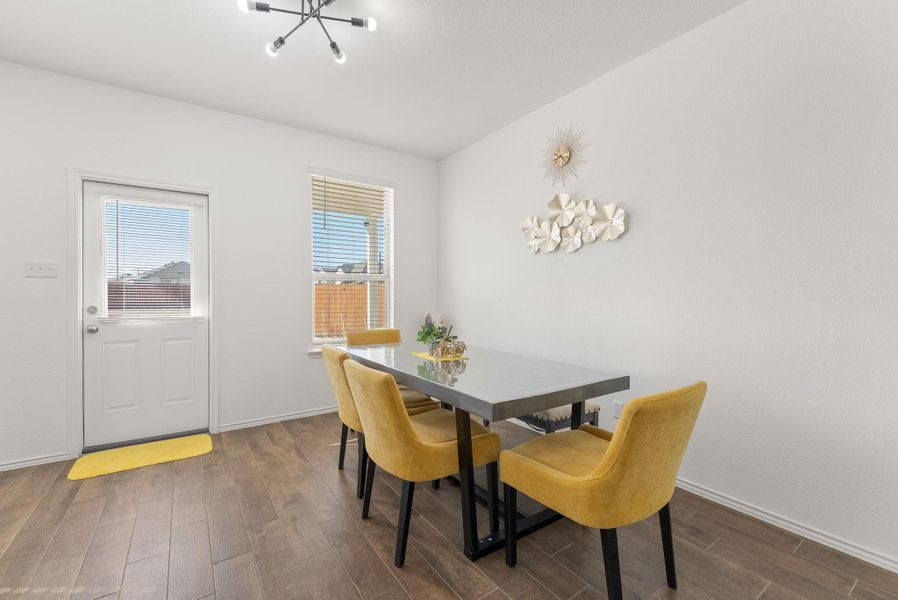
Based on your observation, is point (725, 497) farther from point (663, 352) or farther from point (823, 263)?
point (823, 263)

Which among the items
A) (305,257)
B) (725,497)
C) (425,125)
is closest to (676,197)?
(725,497)

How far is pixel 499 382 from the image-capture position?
183 centimetres

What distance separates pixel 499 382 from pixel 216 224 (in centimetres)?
291

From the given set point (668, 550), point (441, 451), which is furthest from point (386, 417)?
point (668, 550)

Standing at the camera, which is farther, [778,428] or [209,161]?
[209,161]

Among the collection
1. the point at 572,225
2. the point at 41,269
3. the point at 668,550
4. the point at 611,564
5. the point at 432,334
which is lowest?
the point at 668,550

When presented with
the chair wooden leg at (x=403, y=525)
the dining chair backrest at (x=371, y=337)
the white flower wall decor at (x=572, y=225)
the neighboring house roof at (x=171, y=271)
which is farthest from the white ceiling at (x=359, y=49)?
the chair wooden leg at (x=403, y=525)

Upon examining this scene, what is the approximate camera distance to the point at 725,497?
2.24m

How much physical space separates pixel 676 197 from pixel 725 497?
5.89 feet

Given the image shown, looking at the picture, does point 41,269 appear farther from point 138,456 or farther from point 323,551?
point 323,551

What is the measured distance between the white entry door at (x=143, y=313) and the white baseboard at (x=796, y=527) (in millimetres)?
3782

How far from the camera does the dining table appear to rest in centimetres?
158

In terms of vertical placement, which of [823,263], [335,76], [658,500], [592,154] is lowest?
[658,500]

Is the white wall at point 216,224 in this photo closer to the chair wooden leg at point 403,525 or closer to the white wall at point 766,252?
the white wall at point 766,252
